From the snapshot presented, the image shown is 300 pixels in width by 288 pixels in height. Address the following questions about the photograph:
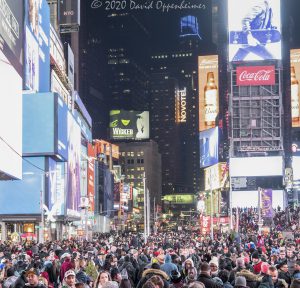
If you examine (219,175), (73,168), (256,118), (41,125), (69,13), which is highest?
(69,13)

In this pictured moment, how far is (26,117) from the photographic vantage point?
70.0 metres

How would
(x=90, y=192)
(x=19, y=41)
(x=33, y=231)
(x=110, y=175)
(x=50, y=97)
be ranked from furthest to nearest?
(x=110, y=175) < (x=90, y=192) < (x=33, y=231) < (x=50, y=97) < (x=19, y=41)

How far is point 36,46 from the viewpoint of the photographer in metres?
66.4

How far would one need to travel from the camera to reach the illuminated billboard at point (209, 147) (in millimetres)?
115500

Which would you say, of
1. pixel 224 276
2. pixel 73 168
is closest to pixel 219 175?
pixel 73 168

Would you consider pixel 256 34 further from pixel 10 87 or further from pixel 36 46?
pixel 10 87

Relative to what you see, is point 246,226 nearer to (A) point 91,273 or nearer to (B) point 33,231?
(B) point 33,231

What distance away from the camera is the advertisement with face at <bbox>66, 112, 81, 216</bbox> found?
82.4 m

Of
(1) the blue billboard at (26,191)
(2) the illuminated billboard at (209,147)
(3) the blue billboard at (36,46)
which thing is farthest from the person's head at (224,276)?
(2) the illuminated billboard at (209,147)

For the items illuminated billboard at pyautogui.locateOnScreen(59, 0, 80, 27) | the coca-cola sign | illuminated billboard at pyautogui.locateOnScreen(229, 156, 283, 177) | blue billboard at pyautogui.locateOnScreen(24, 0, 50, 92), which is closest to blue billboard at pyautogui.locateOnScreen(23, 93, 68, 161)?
blue billboard at pyautogui.locateOnScreen(24, 0, 50, 92)

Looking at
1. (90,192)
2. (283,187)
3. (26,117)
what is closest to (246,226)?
(283,187)

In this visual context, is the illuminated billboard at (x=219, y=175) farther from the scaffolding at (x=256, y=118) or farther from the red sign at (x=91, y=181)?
the red sign at (x=91, y=181)

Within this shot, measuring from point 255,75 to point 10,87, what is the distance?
69.1 m

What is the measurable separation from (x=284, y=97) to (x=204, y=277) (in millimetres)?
114064
